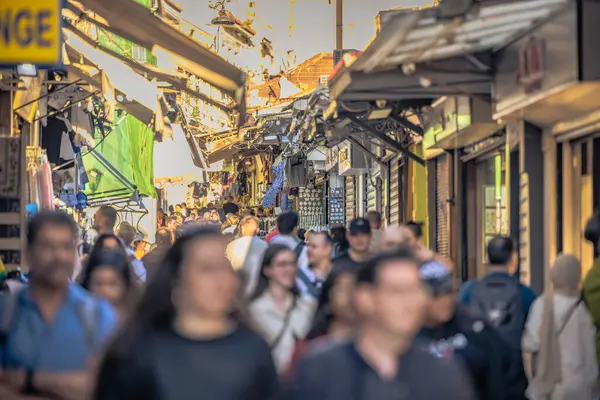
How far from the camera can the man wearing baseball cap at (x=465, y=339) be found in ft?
20.2

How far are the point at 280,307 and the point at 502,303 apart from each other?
5.36ft

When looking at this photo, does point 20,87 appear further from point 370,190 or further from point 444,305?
point 370,190

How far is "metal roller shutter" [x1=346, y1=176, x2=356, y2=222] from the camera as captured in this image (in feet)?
108

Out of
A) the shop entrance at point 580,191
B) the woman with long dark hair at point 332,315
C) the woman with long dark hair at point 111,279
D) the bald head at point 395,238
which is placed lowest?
Answer: the woman with long dark hair at point 332,315

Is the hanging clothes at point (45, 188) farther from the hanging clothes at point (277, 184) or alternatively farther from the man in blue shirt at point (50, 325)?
the hanging clothes at point (277, 184)

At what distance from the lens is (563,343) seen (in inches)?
328

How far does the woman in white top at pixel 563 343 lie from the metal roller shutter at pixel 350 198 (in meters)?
23.5

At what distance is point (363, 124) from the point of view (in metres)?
17.2

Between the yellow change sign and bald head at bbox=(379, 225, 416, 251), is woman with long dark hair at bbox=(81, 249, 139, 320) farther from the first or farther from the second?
the yellow change sign

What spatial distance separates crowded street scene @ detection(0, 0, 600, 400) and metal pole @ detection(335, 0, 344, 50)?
5654 millimetres

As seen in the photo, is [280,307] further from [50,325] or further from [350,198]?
[350,198]

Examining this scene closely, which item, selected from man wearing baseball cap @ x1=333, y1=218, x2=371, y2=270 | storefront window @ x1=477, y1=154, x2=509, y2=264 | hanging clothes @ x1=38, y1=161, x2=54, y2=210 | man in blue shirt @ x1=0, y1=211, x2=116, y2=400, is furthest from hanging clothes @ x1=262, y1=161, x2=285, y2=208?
man in blue shirt @ x1=0, y1=211, x2=116, y2=400

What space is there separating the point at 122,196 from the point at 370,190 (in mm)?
6750

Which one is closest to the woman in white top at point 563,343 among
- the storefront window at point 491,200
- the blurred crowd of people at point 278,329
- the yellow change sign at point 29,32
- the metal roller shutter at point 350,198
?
the blurred crowd of people at point 278,329
